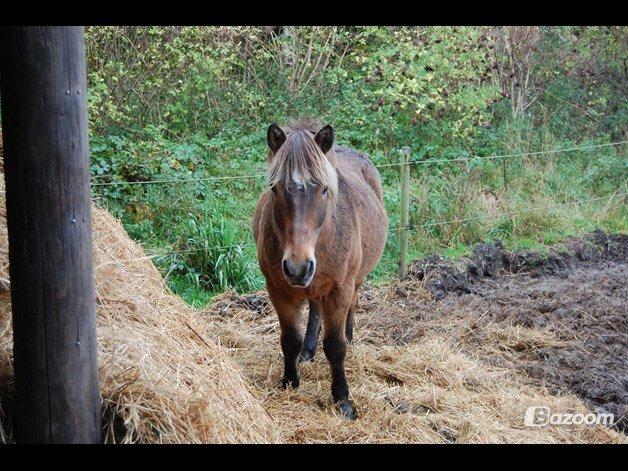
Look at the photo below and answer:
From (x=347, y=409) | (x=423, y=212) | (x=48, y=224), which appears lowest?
(x=347, y=409)

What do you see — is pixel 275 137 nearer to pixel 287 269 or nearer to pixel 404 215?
pixel 287 269

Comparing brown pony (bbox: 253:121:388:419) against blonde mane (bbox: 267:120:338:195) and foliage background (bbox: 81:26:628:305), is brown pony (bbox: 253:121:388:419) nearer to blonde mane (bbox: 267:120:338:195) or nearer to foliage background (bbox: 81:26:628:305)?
blonde mane (bbox: 267:120:338:195)

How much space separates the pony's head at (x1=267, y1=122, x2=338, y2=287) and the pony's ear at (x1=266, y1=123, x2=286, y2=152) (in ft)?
0.05

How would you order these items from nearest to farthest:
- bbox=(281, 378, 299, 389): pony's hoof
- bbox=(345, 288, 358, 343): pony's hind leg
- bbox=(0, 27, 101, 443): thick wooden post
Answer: bbox=(0, 27, 101, 443): thick wooden post < bbox=(281, 378, 299, 389): pony's hoof < bbox=(345, 288, 358, 343): pony's hind leg

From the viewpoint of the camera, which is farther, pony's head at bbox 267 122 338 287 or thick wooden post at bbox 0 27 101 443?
pony's head at bbox 267 122 338 287

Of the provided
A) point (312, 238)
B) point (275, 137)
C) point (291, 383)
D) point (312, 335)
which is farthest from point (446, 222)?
point (312, 238)


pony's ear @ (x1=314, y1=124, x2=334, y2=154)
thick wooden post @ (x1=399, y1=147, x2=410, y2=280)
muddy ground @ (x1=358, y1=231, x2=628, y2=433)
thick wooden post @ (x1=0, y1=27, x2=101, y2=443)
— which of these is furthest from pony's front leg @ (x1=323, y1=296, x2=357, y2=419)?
thick wooden post @ (x1=399, y1=147, x2=410, y2=280)

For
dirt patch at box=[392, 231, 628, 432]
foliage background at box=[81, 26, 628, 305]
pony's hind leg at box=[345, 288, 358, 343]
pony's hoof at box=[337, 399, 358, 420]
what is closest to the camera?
pony's hoof at box=[337, 399, 358, 420]

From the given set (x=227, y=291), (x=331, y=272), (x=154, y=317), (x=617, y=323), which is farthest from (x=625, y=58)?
(x=154, y=317)

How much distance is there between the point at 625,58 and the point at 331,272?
9579 mm

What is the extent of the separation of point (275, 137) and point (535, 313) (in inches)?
128

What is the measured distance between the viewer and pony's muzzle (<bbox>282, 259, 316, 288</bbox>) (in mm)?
3631

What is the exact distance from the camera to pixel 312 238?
376 centimetres
